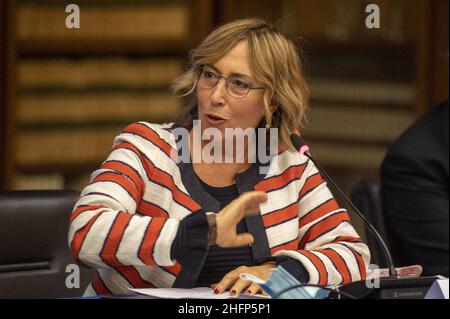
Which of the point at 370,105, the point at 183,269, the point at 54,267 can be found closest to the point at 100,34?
the point at 370,105

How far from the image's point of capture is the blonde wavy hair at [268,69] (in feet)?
6.48

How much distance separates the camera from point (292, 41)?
80.8 inches

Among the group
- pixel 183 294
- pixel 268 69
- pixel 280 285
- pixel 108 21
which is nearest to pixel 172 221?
pixel 183 294

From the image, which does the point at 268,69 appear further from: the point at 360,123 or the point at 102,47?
the point at 360,123

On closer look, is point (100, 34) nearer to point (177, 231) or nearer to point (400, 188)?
point (400, 188)

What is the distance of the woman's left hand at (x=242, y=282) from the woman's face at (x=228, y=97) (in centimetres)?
29

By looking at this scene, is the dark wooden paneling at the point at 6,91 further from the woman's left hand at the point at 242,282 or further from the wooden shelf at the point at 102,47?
the woman's left hand at the point at 242,282

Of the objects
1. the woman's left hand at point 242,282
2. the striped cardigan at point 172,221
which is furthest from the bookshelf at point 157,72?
the woman's left hand at point 242,282

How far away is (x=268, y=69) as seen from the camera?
198 centimetres

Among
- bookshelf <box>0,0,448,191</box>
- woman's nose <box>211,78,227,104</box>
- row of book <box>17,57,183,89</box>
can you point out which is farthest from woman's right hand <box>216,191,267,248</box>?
row of book <box>17,57,183,89</box>

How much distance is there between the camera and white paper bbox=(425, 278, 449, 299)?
1701mm

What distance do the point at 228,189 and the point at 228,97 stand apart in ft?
0.71

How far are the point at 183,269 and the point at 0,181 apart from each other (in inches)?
71.5

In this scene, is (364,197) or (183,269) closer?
(183,269)
